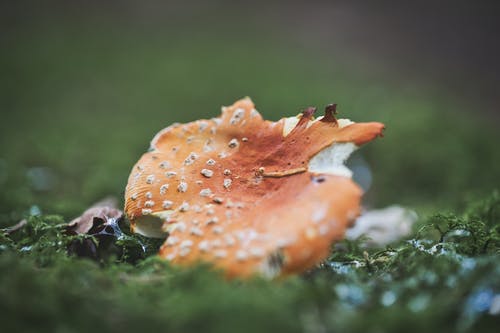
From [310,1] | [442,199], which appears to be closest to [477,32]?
[310,1]

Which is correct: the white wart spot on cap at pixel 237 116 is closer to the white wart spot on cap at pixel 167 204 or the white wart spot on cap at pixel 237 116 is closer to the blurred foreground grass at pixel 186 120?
the white wart spot on cap at pixel 167 204

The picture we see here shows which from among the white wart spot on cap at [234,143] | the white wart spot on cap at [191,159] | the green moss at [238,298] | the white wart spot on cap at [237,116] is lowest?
the green moss at [238,298]

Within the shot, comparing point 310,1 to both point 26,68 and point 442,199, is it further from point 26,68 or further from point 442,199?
point 442,199

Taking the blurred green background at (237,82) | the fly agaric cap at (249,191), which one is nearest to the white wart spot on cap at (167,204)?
the fly agaric cap at (249,191)

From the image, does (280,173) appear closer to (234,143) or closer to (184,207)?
(234,143)

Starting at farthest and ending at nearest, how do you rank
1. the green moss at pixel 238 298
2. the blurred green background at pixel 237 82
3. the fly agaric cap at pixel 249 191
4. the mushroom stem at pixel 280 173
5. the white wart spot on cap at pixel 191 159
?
the blurred green background at pixel 237 82 → the white wart spot on cap at pixel 191 159 → the mushroom stem at pixel 280 173 → the fly agaric cap at pixel 249 191 → the green moss at pixel 238 298

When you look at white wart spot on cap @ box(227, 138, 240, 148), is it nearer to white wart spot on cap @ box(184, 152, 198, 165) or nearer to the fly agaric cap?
the fly agaric cap
